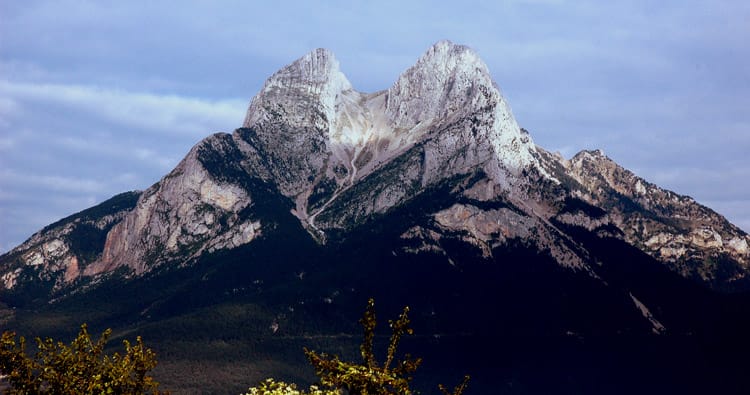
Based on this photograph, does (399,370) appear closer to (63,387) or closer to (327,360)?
(327,360)

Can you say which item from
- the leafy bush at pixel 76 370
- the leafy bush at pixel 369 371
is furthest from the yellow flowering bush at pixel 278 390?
the leafy bush at pixel 76 370

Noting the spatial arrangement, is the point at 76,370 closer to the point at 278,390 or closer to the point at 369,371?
the point at 278,390

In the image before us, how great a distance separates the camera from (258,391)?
65562 millimetres

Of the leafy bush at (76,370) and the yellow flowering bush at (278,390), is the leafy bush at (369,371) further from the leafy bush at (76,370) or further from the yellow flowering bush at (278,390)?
the leafy bush at (76,370)

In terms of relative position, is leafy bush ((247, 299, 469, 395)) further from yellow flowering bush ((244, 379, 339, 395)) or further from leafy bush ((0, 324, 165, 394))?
leafy bush ((0, 324, 165, 394))

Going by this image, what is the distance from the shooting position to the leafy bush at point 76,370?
75188 mm

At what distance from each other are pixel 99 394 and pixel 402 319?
2817cm

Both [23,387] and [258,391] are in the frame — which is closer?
[258,391]

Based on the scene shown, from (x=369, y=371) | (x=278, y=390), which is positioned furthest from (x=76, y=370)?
(x=369, y=371)

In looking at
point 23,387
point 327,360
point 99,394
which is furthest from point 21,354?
point 327,360

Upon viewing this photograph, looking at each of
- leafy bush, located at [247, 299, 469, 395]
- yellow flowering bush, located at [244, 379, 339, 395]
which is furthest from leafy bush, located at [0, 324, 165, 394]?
leafy bush, located at [247, 299, 469, 395]

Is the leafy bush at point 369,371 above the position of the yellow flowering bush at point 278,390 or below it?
above

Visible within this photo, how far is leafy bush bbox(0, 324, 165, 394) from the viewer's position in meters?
75.2

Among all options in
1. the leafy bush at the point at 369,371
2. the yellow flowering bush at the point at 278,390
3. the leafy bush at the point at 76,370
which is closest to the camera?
the leafy bush at the point at 369,371
